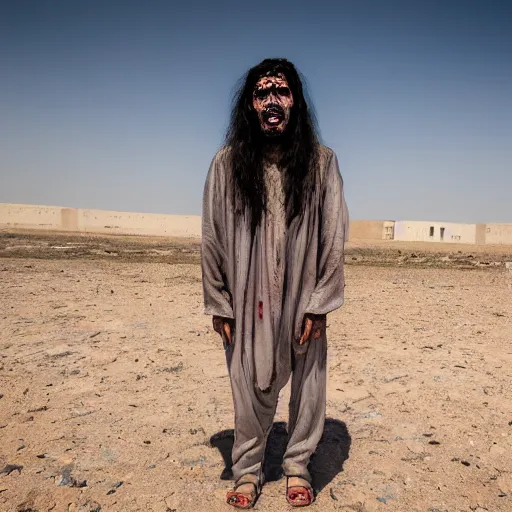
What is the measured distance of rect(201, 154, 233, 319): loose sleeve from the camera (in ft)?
7.49

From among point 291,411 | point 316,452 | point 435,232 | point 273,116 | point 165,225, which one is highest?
point 273,116

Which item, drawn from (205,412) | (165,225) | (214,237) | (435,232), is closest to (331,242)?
(214,237)

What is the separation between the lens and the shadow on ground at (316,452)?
8.59 feet

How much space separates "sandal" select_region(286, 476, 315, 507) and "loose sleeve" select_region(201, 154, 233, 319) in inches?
34.4

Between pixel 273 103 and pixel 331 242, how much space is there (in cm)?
66

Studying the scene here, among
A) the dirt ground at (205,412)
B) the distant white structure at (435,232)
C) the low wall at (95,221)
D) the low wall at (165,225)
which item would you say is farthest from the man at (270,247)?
the distant white structure at (435,232)

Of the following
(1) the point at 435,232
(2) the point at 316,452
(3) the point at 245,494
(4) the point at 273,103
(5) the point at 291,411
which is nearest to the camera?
(4) the point at 273,103

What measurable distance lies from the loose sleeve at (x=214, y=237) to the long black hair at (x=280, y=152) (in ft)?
0.27

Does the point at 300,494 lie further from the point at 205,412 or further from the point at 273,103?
the point at 273,103

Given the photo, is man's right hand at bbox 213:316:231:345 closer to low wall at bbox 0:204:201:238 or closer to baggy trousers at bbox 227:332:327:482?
baggy trousers at bbox 227:332:327:482

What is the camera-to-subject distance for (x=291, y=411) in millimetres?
2406

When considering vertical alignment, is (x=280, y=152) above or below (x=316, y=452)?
above

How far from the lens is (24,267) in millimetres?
10516

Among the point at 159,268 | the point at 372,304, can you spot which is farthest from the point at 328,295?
the point at 159,268
